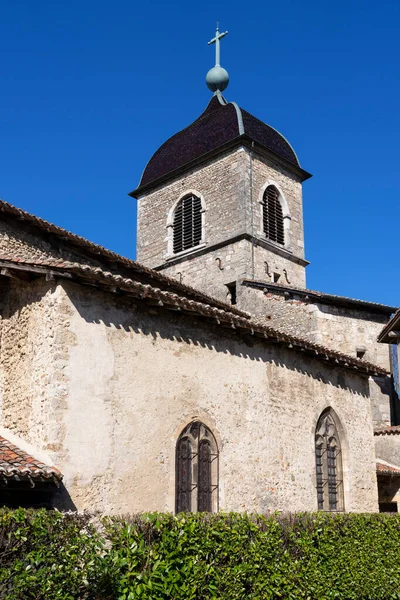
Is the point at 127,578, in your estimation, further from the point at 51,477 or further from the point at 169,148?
the point at 169,148

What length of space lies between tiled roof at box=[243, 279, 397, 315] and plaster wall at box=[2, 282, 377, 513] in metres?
4.93

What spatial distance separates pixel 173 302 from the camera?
10.2m

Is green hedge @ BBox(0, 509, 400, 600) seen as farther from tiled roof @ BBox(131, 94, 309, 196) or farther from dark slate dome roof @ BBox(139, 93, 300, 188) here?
dark slate dome roof @ BBox(139, 93, 300, 188)

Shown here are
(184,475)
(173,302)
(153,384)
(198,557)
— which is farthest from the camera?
(184,475)

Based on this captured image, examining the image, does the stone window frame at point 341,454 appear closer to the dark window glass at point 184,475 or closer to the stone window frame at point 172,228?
the dark window glass at point 184,475

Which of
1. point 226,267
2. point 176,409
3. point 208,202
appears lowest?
point 176,409

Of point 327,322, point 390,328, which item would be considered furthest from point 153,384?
point 327,322

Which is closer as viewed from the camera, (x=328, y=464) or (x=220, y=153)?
(x=328, y=464)

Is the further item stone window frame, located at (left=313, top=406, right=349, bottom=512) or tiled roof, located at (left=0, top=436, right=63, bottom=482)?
stone window frame, located at (left=313, top=406, right=349, bottom=512)

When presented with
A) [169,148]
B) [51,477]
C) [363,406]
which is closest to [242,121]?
[169,148]

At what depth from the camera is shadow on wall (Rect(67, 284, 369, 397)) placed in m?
9.44

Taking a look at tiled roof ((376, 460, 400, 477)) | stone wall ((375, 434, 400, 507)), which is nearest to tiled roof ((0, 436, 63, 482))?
tiled roof ((376, 460, 400, 477))

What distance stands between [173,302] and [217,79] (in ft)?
69.8

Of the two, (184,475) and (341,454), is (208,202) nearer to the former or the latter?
(341,454)
